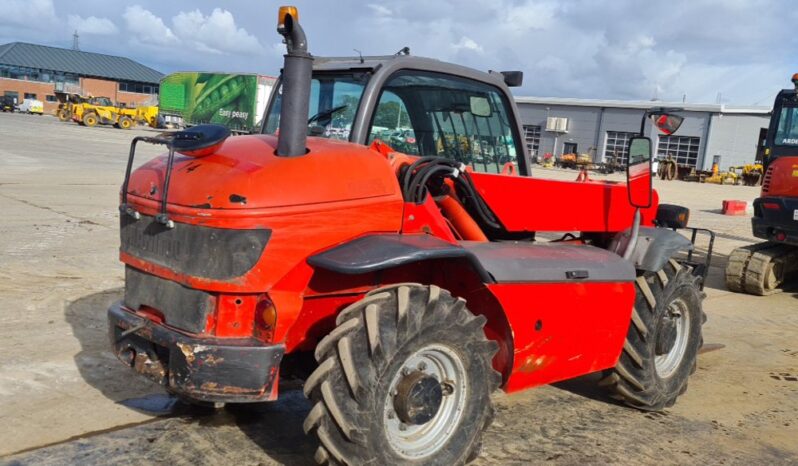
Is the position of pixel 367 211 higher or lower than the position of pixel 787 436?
higher

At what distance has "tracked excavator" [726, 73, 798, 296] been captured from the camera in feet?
31.4

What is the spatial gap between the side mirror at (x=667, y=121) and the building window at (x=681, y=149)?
4955 centimetres

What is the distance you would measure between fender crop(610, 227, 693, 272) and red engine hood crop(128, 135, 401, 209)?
1.94 m

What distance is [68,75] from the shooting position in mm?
84625

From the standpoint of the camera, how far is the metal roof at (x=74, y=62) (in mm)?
83875

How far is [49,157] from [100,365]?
1893cm

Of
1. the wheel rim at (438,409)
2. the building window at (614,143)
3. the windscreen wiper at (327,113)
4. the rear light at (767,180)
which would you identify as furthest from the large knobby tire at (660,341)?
the building window at (614,143)

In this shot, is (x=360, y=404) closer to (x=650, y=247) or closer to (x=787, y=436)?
(x=650, y=247)

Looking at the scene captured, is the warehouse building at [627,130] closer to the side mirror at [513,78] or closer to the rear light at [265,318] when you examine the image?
the side mirror at [513,78]

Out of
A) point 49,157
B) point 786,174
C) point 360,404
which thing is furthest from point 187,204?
point 49,157

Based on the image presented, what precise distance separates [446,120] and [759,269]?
6598 millimetres

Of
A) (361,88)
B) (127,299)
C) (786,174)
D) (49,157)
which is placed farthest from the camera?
(49,157)

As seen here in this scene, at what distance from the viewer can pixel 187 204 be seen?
3369 mm

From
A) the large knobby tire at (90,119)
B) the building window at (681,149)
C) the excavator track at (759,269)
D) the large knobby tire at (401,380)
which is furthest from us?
the building window at (681,149)
